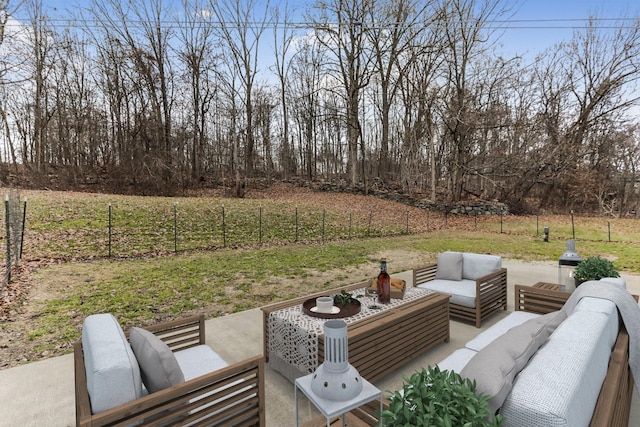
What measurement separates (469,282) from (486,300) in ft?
1.35

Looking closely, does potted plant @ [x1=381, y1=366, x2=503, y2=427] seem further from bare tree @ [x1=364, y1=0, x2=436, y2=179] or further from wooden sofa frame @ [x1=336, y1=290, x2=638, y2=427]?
bare tree @ [x1=364, y1=0, x2=436, y2=179]

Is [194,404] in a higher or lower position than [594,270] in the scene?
lower

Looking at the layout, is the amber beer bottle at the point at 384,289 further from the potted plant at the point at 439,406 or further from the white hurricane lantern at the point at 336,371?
the potted plant at the point at 439,406

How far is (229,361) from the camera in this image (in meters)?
2.82

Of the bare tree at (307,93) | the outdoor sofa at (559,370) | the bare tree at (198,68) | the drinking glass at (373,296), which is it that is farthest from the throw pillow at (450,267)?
the bare tree at (307,93)

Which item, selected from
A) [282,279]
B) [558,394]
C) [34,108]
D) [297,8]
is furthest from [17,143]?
[558,394]

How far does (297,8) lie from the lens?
16.7 meters

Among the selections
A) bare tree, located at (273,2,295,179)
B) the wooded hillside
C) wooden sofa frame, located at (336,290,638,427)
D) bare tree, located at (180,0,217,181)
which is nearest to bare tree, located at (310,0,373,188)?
the wooded hillside

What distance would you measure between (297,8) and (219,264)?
15530 mm

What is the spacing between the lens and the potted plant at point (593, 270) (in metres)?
2.79

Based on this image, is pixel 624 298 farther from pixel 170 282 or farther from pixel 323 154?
pixel 323 154

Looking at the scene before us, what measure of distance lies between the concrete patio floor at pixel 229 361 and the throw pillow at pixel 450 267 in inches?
23.9

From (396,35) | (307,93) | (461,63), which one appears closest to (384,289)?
(461,63)

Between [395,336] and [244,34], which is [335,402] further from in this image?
[244,34]
